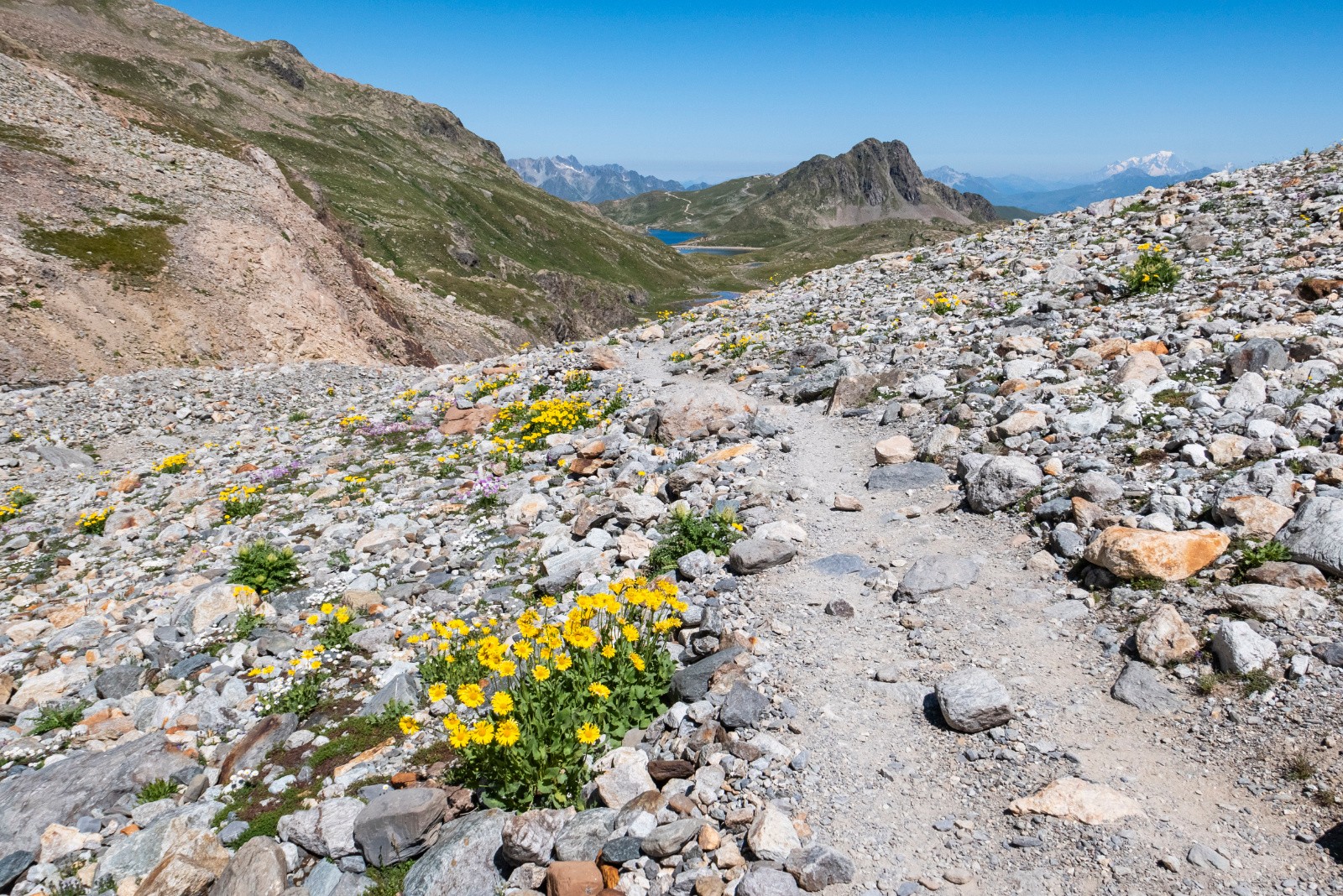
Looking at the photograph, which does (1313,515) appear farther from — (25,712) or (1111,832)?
(25,712)

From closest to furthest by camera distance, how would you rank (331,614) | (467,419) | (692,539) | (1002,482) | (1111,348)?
(1002,482) < (331,614) < (692,539) < (1111,348) < (467,419)

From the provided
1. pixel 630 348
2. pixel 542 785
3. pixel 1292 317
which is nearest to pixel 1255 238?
pixel 1292 317

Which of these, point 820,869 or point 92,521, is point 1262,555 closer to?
point 820,869

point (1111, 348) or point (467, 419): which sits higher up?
point (1111, 348)

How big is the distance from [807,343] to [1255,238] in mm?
13308

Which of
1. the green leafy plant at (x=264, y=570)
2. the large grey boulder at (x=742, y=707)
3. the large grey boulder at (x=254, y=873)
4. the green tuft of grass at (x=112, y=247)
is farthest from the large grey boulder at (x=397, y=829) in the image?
the green tuft of grass at (x=112, y=247)

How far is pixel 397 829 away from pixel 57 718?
5.83 metres

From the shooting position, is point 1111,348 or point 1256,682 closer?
point 1256,682

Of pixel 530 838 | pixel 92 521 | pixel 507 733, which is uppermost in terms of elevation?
pixel 507 733

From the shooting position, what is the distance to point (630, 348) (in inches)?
1061

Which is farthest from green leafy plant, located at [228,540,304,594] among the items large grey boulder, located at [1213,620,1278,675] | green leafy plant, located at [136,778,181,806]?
large grey boulder, located at [1213,620,1278,675]

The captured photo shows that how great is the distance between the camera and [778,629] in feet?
25.6

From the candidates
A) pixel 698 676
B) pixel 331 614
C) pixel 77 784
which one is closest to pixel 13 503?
pixel 331 614

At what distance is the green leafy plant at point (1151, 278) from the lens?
17.2m
